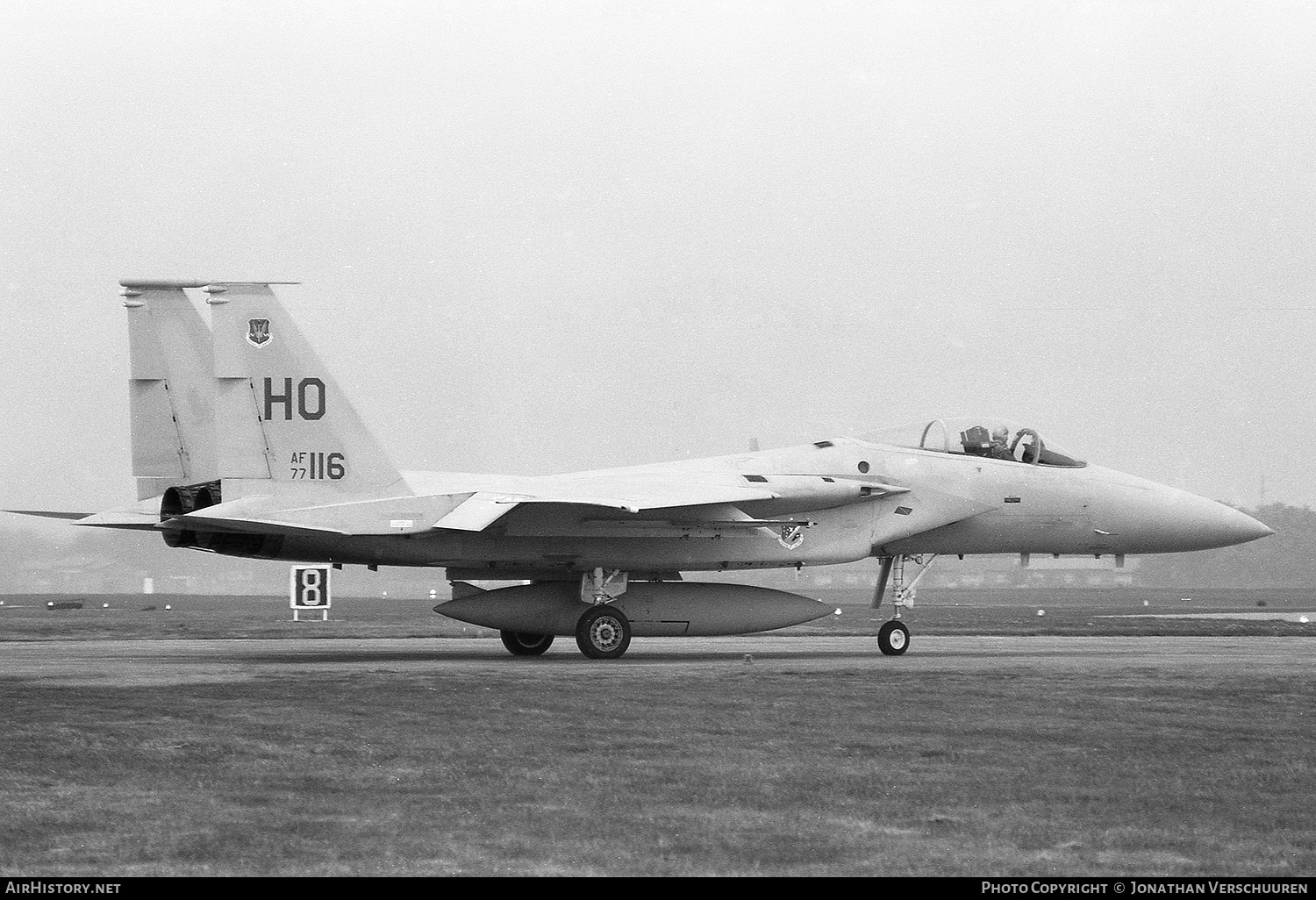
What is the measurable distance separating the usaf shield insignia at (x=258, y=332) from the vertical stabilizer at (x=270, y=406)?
1 cm

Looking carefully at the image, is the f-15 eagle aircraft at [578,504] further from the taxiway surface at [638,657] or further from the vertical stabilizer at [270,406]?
the taxiway surface at [638,657]

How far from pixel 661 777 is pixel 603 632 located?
426 inches

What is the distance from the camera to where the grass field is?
6648mm

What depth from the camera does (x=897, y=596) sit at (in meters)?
22.0

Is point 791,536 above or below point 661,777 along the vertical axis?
above

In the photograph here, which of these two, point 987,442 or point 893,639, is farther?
point 987,442

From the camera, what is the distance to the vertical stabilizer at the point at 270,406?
18359 mm

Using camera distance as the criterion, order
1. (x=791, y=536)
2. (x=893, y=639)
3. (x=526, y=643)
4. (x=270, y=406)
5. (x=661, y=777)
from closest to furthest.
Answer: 1. (x=661, y=777)
2. (x=270, y=406)
3. (x=893, y=639)
4. (x=791, y=536)
5. (x=526, y=643)

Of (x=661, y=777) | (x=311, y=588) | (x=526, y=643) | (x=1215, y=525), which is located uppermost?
(x=1215, y=525)

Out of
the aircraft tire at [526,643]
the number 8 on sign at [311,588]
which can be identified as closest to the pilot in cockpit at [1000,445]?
the aircraft tire at [526,643]

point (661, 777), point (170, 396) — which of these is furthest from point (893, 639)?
point (661, 777)

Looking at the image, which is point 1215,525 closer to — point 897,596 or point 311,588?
point 897,596

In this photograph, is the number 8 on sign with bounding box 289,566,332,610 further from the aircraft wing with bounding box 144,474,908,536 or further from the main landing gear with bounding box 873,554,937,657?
the main landing gear with bounding box 873,554,937,657
